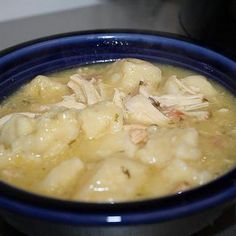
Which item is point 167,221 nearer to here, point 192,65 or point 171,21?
point 192,65

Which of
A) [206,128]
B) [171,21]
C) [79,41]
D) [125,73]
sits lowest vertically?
[206,128]

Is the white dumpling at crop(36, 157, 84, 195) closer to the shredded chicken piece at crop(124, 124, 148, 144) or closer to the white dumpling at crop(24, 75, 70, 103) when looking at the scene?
the shredded chicken piece at crop(124, 124, 148, 144)

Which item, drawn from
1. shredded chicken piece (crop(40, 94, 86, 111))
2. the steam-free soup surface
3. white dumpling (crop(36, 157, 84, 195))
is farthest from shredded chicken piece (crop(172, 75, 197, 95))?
white dumpling (crop(36, 157, 84, 195))

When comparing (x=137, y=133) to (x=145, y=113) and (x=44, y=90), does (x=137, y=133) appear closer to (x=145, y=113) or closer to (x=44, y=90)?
(x=145, y=113)

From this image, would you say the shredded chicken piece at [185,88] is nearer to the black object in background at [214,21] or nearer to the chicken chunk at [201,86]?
the chicken chunk at [201,86]

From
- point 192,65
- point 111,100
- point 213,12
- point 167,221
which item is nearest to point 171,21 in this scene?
point 213,12

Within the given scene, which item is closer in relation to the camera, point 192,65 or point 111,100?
point 111,100

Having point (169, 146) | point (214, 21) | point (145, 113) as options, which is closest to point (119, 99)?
point (145, 113)
